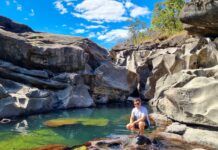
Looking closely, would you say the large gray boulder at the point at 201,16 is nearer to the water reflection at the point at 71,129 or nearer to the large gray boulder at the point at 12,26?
the water reflection at the point at 71,129

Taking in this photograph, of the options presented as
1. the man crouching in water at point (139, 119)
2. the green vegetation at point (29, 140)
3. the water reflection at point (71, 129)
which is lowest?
the green vegetation at point (29, 140)

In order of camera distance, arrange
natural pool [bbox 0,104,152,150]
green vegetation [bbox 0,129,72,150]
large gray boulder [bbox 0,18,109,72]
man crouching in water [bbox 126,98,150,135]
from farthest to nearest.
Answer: large gray boulder [bbox 0,18,109,72]
natural pool [bbox 0,104,152,150]
green vegetation [bbox 0,129,72,150]
man crouching in water [bbox 126,98,150,135]

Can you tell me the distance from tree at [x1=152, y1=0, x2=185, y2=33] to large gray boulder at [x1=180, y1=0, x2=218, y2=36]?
37485mm

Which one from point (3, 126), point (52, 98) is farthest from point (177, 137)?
point (52, 98)

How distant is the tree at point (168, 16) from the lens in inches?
2576

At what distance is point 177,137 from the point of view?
658 inches

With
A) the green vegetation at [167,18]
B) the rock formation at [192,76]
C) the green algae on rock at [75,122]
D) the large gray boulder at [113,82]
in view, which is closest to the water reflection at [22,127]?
the green algae on rock at [75,122]

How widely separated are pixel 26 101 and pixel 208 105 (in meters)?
18.8

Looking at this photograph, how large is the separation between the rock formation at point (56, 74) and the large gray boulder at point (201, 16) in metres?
16.3

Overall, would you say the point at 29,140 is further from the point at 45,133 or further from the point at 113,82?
the point at 113,82

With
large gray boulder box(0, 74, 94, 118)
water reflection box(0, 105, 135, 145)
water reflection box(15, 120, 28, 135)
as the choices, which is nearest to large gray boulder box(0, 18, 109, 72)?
large gray boulder box(0, 74, 94, 118)

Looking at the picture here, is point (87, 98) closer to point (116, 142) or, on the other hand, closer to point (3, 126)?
point (3, 126)

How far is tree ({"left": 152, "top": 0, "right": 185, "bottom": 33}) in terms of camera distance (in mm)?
65438

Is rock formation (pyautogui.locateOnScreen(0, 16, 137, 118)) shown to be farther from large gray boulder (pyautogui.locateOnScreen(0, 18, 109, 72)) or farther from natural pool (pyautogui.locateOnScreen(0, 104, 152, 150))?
natural pool (pyautogui.locateOnScreen(0, 104, 152, 150))
